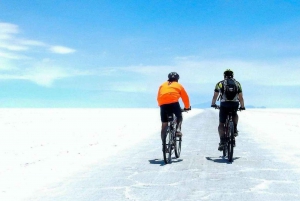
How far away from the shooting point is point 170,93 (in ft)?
31.9

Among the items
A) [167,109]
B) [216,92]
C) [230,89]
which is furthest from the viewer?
[216,92]

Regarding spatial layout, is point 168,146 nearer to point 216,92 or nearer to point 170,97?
point 170,97

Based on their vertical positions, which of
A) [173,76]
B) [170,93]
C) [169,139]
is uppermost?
[173,76]

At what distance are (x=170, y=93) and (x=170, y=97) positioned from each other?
0.31 feet

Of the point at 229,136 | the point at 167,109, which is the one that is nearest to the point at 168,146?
the point at 167,109

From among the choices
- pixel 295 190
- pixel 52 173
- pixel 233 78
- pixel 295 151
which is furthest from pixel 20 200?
pixel 295 151

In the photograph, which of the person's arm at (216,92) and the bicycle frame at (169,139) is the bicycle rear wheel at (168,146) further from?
the person's arm at (216,92)

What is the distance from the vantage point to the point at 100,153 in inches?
484

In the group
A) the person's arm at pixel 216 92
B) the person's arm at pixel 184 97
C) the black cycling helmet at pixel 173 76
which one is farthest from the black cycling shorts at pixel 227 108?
the black cycling helmet at pixel 173 76

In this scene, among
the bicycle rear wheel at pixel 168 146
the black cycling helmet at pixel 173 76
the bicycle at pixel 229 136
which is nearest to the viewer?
the bicycle rear wheel at pixel 168 146

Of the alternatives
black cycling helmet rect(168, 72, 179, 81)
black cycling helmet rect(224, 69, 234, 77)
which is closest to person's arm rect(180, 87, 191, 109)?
black cycling helmet rect(168, 72, 179, 81)

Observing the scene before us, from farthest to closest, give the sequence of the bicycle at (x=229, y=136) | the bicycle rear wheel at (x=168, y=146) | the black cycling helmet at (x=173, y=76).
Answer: the black cycling helmet at (x=173, y=76)
the bicycle at (x=229, y=136)
the bicycle rear wheel at (x=168, y=146)

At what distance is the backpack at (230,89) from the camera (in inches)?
381

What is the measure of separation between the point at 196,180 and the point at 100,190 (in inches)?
70.9
